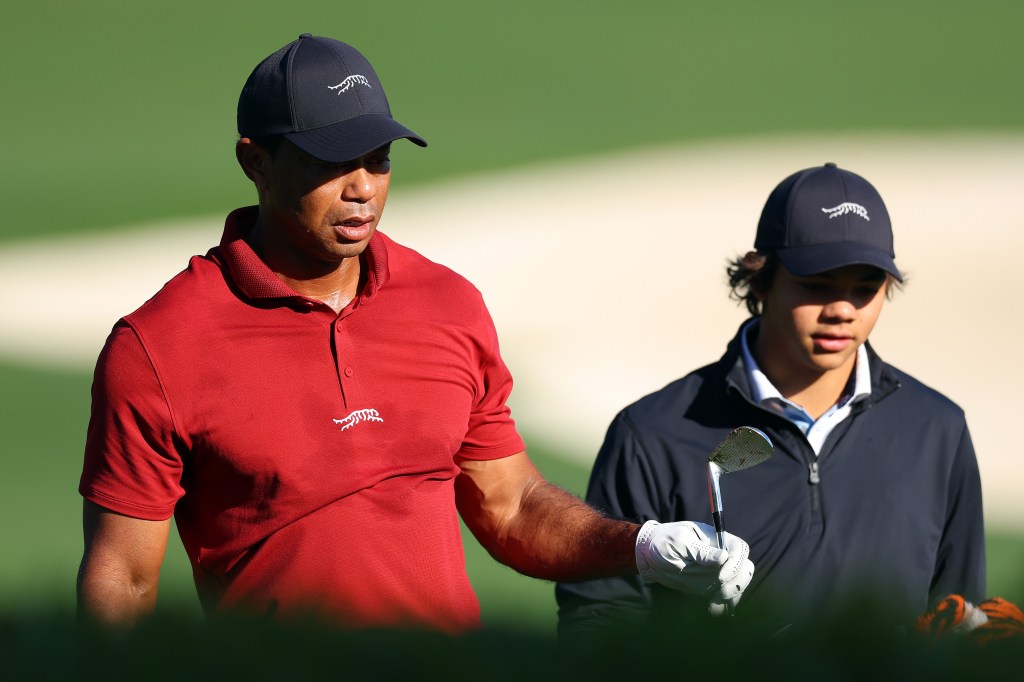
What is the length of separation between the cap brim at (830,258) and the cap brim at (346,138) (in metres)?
1.29

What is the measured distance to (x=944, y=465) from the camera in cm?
437

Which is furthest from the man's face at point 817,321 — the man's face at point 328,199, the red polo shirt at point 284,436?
the man's face at point 328,199

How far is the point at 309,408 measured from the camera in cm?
357

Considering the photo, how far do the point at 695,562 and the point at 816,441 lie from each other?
0.88m

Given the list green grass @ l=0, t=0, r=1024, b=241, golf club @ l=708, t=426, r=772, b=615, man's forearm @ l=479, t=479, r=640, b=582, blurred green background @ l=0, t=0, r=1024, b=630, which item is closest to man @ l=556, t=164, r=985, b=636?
man's forearm @ l=479, t=479, r=640, b=582

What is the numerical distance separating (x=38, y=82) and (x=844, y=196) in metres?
17.8

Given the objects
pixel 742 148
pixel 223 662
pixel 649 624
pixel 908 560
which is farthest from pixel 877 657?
pixel 742 148

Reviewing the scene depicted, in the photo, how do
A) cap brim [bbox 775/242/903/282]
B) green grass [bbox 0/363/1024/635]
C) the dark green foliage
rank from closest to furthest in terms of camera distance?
the dark green foliage, cap brim [bbox 775/242/903/282], green grass [bbox 0/363/1024/635]

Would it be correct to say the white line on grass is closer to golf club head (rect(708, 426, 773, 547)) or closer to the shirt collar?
golf club head (rect(708, 426, 773, 547))

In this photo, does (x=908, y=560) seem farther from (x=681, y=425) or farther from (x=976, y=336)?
(x=976, y=336)

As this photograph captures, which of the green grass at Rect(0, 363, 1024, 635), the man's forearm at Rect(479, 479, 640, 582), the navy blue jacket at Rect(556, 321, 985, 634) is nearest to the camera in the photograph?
the man's forearm at Rect(479, 479, 640, 582)

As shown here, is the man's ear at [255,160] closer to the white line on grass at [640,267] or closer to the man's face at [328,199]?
the man's face at [328,199]

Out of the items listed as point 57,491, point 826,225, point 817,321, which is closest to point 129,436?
point 817,321

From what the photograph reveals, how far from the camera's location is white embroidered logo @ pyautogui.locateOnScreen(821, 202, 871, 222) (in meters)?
4.48
